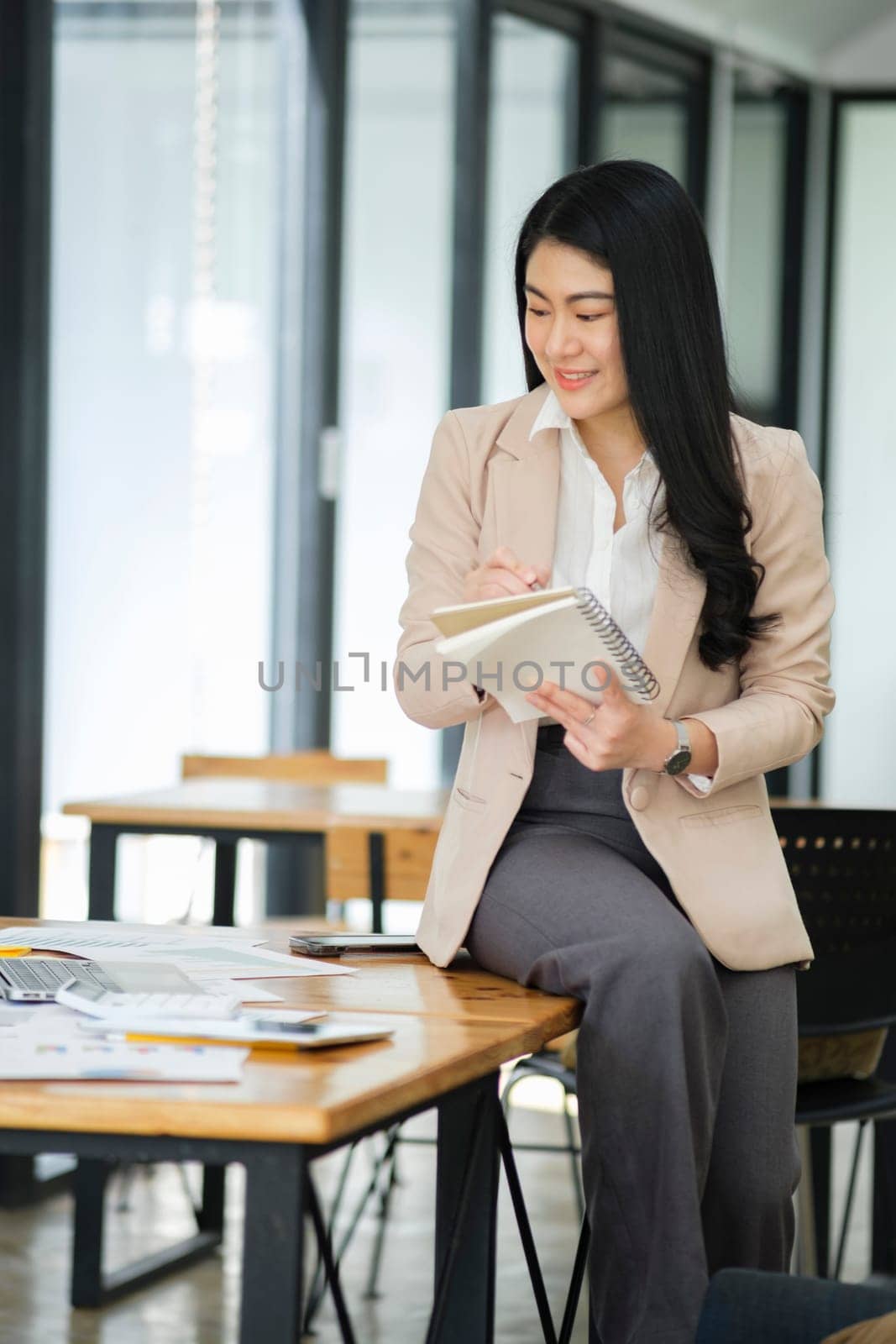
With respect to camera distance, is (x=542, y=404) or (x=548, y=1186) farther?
(x=548, y=1186)

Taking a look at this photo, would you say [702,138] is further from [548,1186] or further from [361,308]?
Result: [548,1186]

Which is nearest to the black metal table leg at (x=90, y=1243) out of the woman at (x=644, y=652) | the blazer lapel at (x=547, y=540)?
the woman at (x=644, y=652)

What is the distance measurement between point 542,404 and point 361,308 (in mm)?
3205

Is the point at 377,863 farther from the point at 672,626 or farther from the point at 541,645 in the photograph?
the point at 541,645

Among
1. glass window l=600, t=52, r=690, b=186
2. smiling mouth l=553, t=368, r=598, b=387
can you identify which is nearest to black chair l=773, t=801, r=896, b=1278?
smiling mouth l=553, t=368, r=598, b=387

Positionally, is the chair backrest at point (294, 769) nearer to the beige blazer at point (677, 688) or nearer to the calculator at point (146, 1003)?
the beige blazer at point (677, 688)

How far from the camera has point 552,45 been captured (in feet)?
18.5

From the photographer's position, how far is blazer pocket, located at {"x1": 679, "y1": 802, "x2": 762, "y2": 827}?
6.00 ft

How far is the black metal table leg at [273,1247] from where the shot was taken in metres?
1.08

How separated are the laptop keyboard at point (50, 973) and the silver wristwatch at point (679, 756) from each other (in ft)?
1.90

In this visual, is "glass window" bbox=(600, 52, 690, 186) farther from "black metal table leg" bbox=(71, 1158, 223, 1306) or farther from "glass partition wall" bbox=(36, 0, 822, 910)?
"black metal table leg" bbox=(71, 1158, 223, 1306)

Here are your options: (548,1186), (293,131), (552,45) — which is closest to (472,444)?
(548,1186)

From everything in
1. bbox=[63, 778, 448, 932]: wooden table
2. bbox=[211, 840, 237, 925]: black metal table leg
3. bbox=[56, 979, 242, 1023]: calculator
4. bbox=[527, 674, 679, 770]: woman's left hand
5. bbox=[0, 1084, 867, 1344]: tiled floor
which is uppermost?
bbox=[527, 674, 679, 770]: woman's left hand

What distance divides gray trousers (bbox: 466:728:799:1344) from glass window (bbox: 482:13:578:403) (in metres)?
3.60
